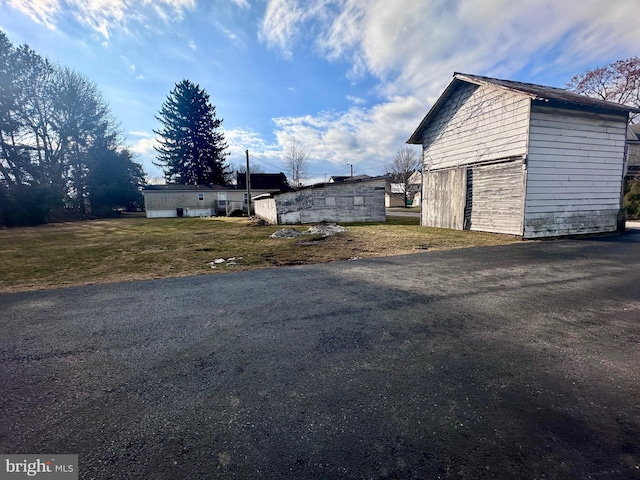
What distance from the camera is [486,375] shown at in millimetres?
2479

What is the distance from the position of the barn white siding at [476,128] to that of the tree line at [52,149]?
32820mm

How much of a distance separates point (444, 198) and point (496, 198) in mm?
3013

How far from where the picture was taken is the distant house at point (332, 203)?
19.6m

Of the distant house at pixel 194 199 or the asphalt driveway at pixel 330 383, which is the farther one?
the distant house at pixel 194 199

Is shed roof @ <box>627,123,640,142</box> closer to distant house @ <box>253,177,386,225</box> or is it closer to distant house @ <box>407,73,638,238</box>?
distant house @ <box>407,73,638,238</box>

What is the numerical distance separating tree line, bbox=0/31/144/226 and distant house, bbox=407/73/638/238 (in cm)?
3401

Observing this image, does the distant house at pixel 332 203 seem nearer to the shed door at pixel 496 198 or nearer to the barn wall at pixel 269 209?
the barn wall at pixel 269 209

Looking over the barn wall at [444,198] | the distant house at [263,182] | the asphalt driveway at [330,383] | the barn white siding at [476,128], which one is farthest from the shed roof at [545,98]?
the distant house at [263,182]

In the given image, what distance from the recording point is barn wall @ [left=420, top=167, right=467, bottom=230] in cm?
1337

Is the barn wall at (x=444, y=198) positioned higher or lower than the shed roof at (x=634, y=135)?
lower

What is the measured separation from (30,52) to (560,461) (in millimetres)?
44624

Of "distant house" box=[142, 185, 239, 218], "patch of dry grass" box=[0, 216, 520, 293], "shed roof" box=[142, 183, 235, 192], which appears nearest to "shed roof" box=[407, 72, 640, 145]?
"patch of dry grass" box=[0, 216, 520, 293]

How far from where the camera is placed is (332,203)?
20125mm

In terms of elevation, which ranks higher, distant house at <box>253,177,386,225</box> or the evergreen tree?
the evergreen tree
